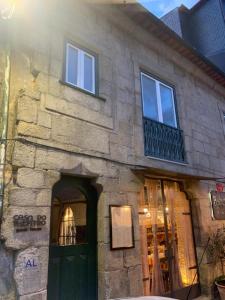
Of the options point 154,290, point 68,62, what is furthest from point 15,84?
point 154,290

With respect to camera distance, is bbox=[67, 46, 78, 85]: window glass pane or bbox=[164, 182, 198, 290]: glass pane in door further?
bbox=[164, 182, 198, 290]: glass pane in door

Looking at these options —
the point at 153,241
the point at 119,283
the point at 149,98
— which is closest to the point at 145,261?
the point at 153,241

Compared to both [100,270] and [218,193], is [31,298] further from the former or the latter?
[218,193]

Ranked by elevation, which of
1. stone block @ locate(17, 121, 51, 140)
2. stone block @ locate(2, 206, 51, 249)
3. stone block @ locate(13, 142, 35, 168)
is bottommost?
stone block @ locate(2, 206, 51, 249)

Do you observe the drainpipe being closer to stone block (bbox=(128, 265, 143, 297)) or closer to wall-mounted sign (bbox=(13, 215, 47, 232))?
A: wall-mounted sign (bbox=(13, 215, 47, 232))

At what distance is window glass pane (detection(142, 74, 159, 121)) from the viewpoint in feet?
20.7

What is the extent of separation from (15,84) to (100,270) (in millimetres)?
3157

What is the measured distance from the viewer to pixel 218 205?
732cm

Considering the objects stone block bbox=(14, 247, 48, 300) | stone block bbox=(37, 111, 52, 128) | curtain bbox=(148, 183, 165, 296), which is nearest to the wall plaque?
stone block bbox=(14, 247, 48, 300)

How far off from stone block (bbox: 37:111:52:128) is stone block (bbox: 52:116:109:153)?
8 centimetres

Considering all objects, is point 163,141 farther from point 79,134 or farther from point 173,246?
point 79,134

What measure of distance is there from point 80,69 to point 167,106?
2.78m

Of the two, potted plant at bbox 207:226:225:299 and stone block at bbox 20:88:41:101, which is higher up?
stone block at bbox 20:88:41:101

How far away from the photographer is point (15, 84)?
391 cm
